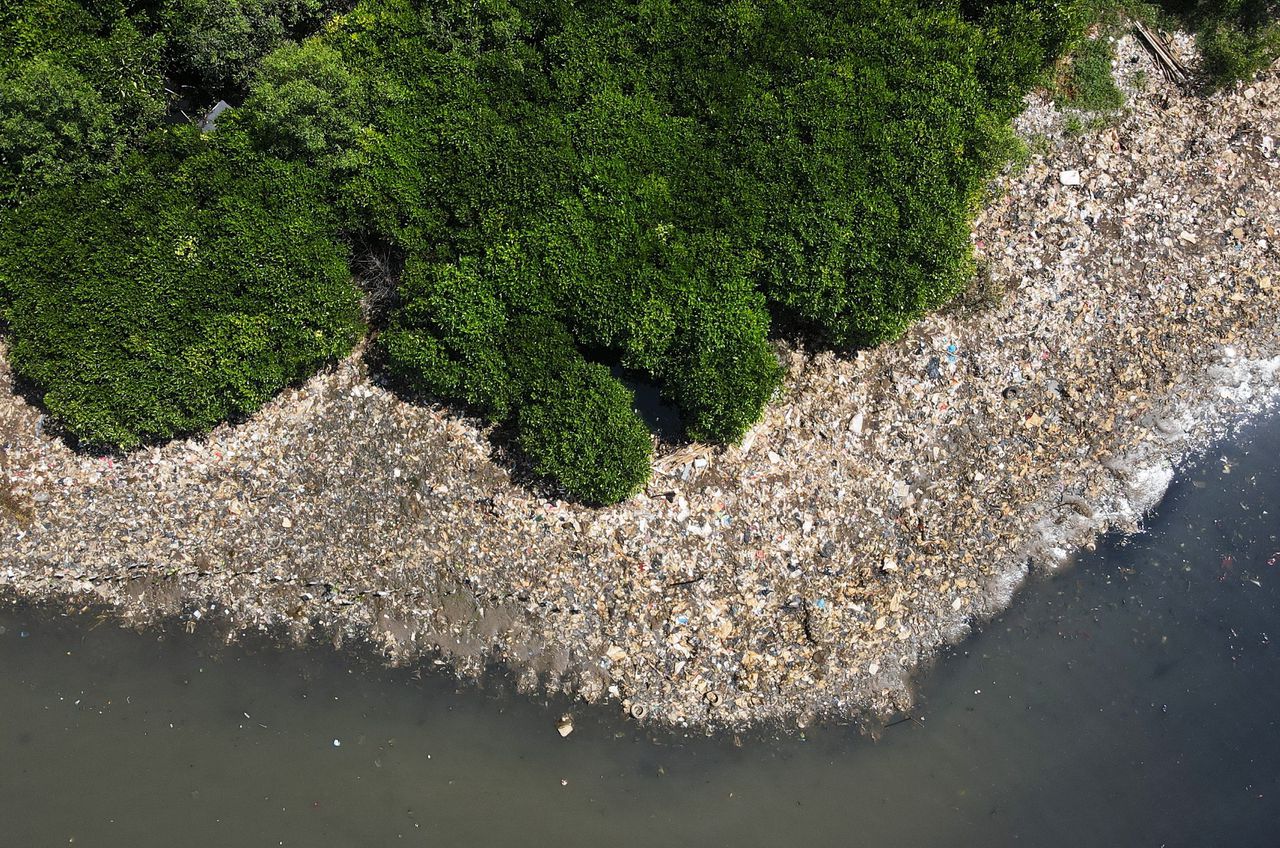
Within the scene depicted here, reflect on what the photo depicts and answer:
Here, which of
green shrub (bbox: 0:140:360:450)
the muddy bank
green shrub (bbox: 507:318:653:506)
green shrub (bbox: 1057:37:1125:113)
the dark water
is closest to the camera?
green shrub (bbox: 0:140:360:450)

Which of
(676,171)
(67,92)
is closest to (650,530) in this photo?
(676,171)

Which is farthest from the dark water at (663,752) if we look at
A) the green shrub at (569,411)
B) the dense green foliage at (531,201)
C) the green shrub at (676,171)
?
the green shrub at (676,171)

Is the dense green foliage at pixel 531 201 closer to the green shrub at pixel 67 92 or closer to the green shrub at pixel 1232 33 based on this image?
the green shrub at pixel 67 92

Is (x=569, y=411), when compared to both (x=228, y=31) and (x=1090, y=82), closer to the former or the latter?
(x=228, y=31)

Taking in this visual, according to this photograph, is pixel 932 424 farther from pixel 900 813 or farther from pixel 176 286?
pixel 176 286

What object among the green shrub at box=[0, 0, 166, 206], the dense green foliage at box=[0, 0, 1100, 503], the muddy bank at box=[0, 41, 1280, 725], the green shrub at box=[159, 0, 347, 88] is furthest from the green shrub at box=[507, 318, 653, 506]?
the green shrub at box=[0, 0, 166, 206]

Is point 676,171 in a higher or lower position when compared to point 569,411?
higher

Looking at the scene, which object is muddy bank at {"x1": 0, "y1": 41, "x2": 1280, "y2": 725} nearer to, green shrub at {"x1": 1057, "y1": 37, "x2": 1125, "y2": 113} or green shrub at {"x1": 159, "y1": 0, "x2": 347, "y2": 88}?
green shrub at {"x1": 1057, "y1": 37, "x2": 1125, "y2": 113}
